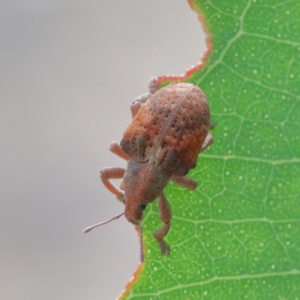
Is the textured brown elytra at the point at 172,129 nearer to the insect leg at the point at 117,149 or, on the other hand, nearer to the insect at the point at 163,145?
the insect at the point at 163,145

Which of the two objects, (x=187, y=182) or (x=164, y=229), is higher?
(x=187, y=182)

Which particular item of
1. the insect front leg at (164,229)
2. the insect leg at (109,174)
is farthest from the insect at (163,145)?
the insect leg at (109,174)

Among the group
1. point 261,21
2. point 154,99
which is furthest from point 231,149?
point 261,21

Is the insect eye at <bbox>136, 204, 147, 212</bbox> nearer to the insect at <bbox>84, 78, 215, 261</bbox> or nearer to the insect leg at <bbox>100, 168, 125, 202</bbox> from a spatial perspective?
the insect at <bbox>84, 78, 215, 261</bbox>

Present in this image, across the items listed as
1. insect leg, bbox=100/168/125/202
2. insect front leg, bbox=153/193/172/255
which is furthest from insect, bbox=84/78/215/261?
insect leg, bbox=100/168/125/202

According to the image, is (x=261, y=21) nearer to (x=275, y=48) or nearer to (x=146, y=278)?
(x=275, y=48)

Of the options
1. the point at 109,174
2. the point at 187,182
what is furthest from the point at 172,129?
the point at 109,174

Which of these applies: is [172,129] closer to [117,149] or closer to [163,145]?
[163,145]
